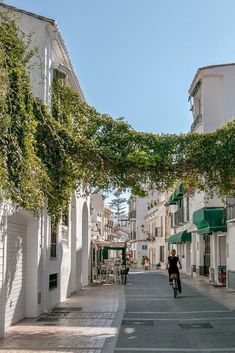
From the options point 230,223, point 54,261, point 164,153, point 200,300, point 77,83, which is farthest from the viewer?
point 230,223

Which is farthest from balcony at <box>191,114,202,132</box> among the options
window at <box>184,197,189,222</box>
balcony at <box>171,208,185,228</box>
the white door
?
the white door

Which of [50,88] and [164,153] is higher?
[50,88]

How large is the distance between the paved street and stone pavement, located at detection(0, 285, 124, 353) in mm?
343

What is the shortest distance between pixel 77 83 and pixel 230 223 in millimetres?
9320

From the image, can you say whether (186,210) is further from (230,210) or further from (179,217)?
(230,210)

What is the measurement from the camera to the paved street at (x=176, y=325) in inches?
410

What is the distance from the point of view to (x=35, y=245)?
14539mm

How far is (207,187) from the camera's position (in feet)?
44.7

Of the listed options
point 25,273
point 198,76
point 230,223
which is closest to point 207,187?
point 25,273

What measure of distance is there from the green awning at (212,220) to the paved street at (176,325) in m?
5.62

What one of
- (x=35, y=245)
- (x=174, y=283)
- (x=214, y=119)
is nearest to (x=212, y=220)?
(x=214, y=119)

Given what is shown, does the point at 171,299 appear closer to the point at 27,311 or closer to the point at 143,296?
the point at 143,296

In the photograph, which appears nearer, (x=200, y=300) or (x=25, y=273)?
(x=25, y=273)

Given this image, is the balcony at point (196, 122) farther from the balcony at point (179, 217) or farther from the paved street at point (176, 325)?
the paved street at point (176, 325)
